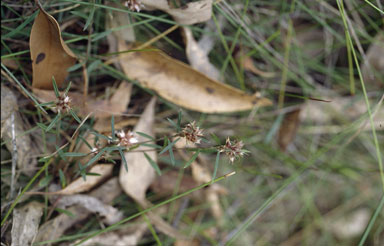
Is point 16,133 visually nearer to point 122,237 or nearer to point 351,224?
point 122,237

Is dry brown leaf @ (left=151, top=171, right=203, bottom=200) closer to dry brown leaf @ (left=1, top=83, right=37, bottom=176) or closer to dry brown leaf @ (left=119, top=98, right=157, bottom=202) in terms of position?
dry brown leaf @ (left=119, top=98, right=157, bottom=202)

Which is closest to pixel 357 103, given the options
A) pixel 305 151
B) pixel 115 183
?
Result: pixel 305 151

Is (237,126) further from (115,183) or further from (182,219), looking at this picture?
(115,183)

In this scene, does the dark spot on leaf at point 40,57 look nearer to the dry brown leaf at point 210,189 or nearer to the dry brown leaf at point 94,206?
the dry brown leaf at point 94,206

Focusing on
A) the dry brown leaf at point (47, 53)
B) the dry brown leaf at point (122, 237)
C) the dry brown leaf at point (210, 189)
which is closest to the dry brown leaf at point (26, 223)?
the dry brown leaf at point (122, 237)

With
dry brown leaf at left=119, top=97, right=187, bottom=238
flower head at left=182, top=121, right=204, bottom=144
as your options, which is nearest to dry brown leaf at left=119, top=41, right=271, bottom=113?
dry brown leaf at left=119, top=97, right=187, bottom=238

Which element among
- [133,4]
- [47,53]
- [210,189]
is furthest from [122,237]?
[133,4]
